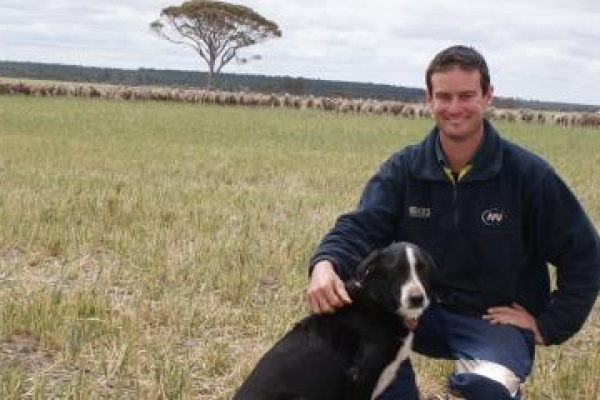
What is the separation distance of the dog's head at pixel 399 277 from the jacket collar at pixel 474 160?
646mm

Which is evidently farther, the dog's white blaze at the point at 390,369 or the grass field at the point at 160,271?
the grass field at the point at 160,271

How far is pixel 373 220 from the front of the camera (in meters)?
5.14

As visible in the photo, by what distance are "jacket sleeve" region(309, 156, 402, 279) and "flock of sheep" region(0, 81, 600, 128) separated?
4726 cm

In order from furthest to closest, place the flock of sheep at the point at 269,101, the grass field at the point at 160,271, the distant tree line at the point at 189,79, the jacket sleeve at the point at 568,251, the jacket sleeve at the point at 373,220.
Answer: the distant tree line at the point at 189,79
the flock of sheep at the point at 269,101
the grass field at the point at 160,271
the jacket sleeve at the point at 373,220
the jacket sleeve at the point at 568,251

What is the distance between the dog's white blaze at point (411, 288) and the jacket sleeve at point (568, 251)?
913 millimetres

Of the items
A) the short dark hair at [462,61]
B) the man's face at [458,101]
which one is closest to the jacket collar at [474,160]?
the man's face at [458,101]

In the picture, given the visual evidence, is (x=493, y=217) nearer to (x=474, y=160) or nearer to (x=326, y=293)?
(x=474, y=160)

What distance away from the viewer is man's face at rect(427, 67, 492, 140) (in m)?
4.78

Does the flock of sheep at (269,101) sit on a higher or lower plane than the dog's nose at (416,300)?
lower

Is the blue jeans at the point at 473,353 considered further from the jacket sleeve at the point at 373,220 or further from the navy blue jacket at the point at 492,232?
the jacket sleeve at the point at 373,220

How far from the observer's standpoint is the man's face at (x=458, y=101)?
188 inches

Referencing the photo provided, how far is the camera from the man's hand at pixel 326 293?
4.47 meters

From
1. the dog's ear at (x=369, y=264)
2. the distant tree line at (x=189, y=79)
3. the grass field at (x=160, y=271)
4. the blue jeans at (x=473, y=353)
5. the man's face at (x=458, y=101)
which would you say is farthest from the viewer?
the distant tree line at (x=189, y=79)

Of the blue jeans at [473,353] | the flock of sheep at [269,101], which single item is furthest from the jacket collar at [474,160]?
the flock of sheep at [269,101]
